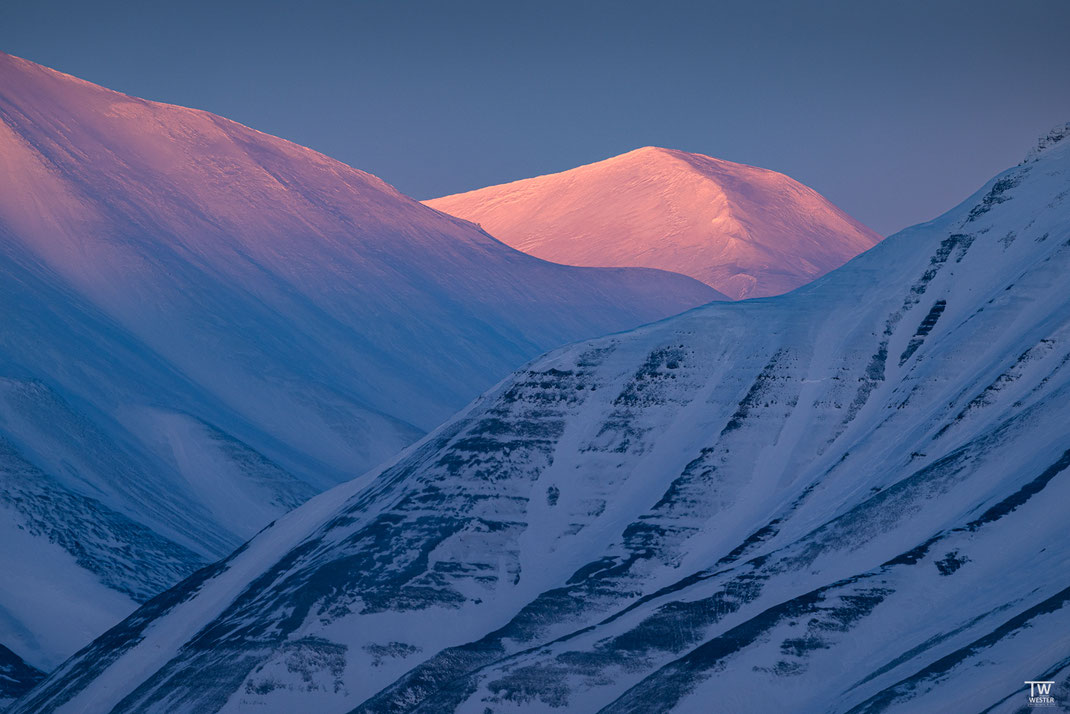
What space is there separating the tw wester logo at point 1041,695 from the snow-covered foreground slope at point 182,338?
54.3 m

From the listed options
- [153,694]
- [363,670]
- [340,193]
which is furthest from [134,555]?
[340,193]

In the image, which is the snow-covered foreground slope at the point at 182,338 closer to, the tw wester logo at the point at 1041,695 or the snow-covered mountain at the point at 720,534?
the snow-covered mountain at the point at 720,534

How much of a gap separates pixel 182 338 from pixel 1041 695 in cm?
11592

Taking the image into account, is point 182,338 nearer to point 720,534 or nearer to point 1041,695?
point 720,534

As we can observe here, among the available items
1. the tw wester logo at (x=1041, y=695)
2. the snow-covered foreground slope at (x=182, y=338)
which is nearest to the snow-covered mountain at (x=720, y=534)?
the tw wester logo at (x=1041, y=695)

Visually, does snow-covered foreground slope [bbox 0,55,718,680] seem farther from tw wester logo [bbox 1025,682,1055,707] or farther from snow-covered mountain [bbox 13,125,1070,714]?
tw wester logo [bbox 1025,682,1055,707]

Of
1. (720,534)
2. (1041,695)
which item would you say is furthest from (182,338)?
(1041,695)

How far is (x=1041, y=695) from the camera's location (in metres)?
33.5

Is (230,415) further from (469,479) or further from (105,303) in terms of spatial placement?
(469,479)

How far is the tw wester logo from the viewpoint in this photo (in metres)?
33.2

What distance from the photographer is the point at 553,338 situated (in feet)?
604

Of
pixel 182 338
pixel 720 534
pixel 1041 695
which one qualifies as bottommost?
pixel 1041 695

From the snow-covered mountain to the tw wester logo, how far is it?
1.73 feet

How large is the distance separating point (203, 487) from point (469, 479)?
46.5 meters
